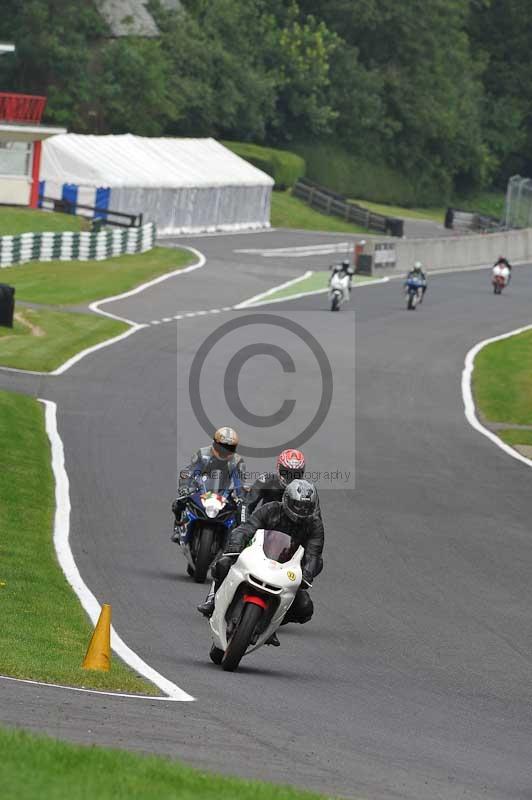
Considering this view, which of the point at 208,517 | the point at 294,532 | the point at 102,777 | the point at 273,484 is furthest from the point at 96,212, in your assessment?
the point at 102,777

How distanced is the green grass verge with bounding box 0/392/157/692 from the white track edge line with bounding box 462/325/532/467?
28.3 feet

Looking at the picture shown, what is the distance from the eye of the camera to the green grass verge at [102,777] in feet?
25.5

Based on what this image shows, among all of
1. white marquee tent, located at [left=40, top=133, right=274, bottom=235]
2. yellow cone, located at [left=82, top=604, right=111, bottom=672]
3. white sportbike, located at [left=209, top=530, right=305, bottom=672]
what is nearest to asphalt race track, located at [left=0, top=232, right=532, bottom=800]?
white sportbike, located at [left=209, top=530, right=305, bottom=672]

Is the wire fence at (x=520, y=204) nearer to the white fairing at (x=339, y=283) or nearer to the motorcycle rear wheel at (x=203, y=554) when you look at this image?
the white fairing at (x=339, y=283)

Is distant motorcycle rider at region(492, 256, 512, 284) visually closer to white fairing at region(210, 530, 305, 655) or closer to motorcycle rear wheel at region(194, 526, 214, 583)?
motorcycle rear wheel at region(194, 526, 214, 583)

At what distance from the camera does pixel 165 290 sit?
5016 centimetres

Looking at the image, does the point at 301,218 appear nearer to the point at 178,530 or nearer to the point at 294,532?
the point at 178,530

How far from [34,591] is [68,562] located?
1943 millimetres

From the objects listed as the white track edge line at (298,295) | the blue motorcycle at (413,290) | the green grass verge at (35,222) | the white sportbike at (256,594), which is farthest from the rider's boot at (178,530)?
the green grass verge at (35,222)

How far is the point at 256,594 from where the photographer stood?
41.7ft

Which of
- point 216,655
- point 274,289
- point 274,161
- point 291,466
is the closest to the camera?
point 216,655

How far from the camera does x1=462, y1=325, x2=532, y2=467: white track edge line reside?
29.5m

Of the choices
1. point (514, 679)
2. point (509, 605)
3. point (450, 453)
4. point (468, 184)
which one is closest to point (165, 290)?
point (450, 453)

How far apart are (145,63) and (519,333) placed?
45.4 metres
